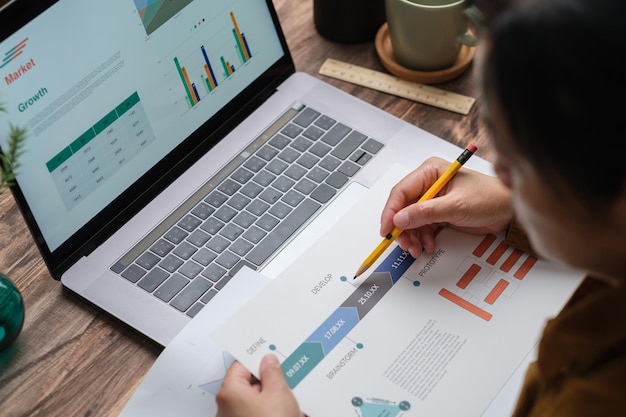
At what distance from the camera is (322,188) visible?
104cm

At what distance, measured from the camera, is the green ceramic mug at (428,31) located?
1.10 metres

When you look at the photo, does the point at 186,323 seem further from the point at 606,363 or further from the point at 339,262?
the point at 606,363

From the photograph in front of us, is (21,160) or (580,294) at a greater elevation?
(21,160)

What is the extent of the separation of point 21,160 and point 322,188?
1.23 ft

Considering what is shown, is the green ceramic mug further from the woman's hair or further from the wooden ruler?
the woman's hair

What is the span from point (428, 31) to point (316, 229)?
1.16ft

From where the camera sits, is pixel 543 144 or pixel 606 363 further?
pixel 606 363

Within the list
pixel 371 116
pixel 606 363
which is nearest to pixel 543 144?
pixel 606 363

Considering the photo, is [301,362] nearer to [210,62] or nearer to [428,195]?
[428,195]

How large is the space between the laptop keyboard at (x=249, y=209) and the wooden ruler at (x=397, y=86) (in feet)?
0.37

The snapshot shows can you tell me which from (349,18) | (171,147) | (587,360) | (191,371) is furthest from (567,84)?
(349,18)

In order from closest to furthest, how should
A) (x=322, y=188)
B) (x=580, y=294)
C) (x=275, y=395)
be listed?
(x=275, y=395) < (x=580, y=294) < (x=322, y=188)

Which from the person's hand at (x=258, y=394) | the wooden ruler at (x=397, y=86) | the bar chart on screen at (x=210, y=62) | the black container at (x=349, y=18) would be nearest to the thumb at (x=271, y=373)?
the person's hand at (x=258, y=394)

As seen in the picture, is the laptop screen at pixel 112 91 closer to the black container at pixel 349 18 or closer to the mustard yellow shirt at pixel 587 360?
the black container at pixel 349 18
